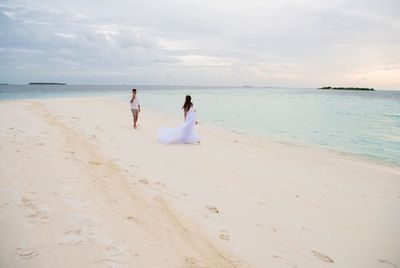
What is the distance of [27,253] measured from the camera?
3.40 m

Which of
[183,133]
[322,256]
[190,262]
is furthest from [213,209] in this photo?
[183,133]

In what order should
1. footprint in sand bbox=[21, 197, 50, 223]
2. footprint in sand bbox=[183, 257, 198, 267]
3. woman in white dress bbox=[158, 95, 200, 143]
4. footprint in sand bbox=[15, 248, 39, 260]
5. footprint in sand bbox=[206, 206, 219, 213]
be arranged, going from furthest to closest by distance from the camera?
woman in white dress bbox=[158, 95, 200, 143] < footprint in sand bbox=[206, 206, 219, 213] < footprint in sand bbox=[21, 197, 50, 223] < footprint in sand bbox=[183, 257, 198, 267] < footprint in sand bbox=[15, 248, 39, 260]

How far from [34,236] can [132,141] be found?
7.66 metres

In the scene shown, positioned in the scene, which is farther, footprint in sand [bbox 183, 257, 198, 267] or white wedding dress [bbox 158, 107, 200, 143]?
white wedding dress [bbox 158, 107, 200, 143]

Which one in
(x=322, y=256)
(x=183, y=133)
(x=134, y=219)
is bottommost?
(x=322, y=256)

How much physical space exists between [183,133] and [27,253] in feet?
27.3

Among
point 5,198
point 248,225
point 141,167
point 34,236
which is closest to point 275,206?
point 248,225

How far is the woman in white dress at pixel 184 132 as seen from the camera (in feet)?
37.4

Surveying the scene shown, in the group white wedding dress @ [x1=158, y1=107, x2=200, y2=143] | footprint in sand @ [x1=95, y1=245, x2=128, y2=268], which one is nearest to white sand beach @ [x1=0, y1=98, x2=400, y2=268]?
footprint in sand @ [x1=95, y1=245, x2=128, y2=268]

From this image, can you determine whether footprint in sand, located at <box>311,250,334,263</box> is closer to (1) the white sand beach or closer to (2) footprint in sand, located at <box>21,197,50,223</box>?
(1) the white sand beach

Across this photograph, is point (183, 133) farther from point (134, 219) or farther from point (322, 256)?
point (322, 256)

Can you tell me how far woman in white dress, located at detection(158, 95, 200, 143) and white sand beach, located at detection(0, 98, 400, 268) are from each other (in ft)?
7.79

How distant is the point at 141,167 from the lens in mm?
7629

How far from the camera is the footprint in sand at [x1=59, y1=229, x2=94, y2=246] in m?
3.68
